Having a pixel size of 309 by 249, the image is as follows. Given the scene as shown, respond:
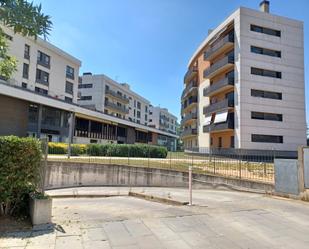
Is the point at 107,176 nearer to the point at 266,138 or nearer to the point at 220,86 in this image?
the point at 266,138

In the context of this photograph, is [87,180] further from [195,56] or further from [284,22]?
[195,56]

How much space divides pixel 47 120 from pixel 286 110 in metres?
34.5

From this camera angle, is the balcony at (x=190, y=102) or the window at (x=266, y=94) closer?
the window at (x=266, y=94)

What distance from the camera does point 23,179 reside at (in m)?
7.18

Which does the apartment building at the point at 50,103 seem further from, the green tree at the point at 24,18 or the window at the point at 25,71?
the green tree at the point at 24,18

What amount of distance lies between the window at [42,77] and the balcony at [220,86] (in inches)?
1134

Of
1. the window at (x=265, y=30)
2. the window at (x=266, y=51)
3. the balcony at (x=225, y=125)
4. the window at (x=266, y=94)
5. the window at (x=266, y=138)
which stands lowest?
the window at (x=266, y=138)

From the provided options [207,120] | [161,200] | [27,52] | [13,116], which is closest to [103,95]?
[27,52]

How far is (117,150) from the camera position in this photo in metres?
33.5

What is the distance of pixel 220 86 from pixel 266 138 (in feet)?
31.6

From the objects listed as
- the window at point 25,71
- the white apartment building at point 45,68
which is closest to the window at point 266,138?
the white apartment building at point 45,68

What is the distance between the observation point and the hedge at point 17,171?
6875 millimetres

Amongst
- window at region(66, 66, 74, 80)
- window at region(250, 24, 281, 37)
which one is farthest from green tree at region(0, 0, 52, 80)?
window at region(66, 66, 74, 80)

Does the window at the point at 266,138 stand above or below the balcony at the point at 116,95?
below
